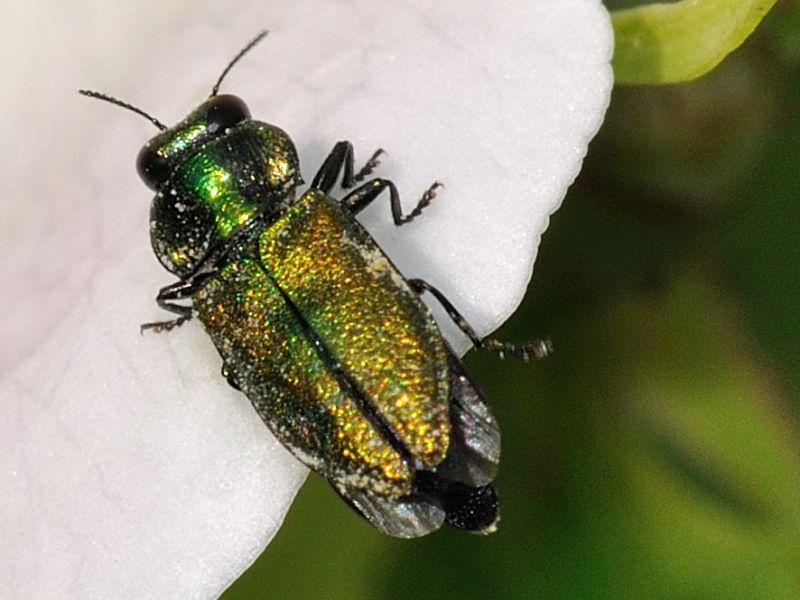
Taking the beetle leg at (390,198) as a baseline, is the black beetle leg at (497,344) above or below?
below

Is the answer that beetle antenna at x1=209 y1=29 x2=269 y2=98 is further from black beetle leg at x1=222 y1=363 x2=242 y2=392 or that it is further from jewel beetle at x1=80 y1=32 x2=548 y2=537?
black beetle leg at x1=222 y1=363 x2=242 y2=392

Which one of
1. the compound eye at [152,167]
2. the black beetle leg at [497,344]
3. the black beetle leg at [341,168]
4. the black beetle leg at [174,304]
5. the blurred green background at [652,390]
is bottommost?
the blurred green background at [652,390]

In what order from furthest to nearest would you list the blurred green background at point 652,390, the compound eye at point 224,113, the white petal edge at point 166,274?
the blurred green background at point 652,390 < the compound eye at point 224,113 < the white petal edge at point 166,274

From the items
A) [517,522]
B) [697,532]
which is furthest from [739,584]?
[517,522]

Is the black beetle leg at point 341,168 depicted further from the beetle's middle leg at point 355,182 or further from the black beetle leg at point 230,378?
the black beetle leg at point 230,378

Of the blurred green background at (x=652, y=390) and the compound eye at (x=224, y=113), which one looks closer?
the compound eye at (x=224, y=113)

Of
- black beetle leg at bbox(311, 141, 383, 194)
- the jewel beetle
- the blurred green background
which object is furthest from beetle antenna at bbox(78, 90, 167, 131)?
the blurred green background

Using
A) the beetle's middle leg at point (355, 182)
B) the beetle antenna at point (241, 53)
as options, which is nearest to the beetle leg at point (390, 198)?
the beetle's middle leg at point (355, 182)
